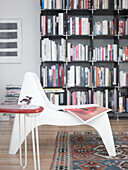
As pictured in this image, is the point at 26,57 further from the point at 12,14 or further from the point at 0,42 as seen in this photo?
the point at 12,14

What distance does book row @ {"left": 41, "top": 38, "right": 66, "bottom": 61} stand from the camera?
422 centimetres

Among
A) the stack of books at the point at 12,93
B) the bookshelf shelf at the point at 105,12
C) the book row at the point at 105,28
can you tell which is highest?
the bookshelf shelf at the point at 105,12

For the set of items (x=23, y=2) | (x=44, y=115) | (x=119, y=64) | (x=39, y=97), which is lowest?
(x=44, y=115)

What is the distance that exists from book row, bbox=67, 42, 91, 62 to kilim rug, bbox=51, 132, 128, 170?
1524mm

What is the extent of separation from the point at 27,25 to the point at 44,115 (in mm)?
2597

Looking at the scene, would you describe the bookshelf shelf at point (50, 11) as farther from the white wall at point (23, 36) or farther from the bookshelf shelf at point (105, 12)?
the bookshelf shelf at point (105, 12)

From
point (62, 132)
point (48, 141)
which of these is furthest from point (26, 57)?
point (48, 141)

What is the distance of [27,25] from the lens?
4605 mm

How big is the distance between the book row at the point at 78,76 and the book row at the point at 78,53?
0.15m

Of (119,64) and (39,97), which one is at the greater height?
(119,64)

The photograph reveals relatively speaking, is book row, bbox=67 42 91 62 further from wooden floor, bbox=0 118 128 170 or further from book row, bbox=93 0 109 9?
wooden floor, bbox=0 118 128 170

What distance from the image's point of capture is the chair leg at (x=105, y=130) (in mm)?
2365

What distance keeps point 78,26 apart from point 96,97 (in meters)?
1.24

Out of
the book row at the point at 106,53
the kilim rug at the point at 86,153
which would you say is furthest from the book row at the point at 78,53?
the kilim rug at the point at 86,153
